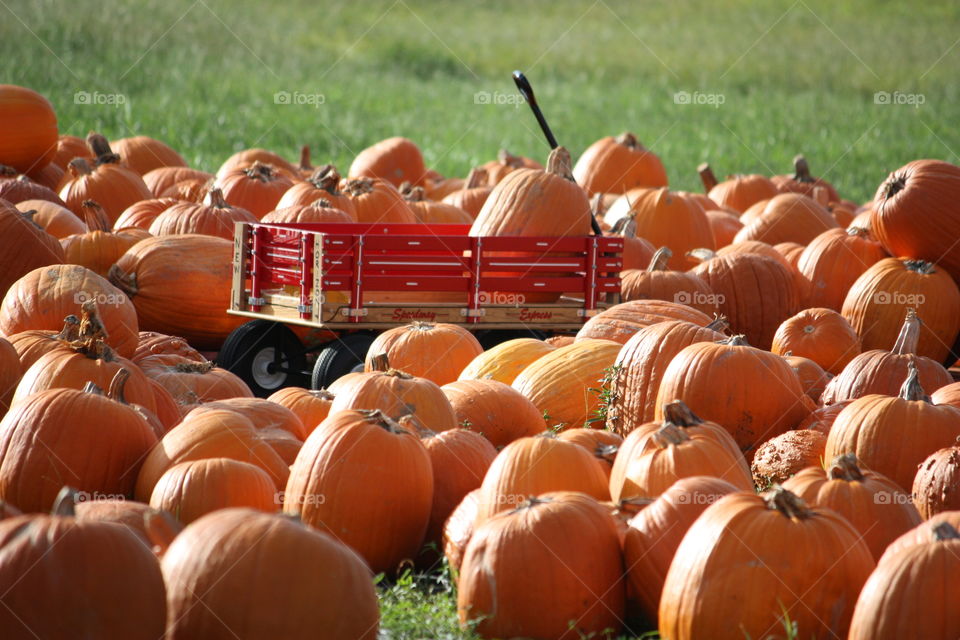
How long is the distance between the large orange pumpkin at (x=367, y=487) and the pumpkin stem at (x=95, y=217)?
3.95 m

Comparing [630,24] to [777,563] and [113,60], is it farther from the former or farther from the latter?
[777,563]

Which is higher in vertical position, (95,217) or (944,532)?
(95,217)

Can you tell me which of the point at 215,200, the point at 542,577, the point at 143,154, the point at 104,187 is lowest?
the point at 542,577

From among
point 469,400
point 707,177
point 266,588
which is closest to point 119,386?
point 469,400

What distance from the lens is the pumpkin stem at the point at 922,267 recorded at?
7176 mm

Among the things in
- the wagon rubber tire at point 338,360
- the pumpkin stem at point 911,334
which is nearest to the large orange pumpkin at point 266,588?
the wagon rubber tire at point 338,360

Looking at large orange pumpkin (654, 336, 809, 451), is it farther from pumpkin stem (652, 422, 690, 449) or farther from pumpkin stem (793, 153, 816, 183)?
pumpkin stem (793, 153, 816, 183)

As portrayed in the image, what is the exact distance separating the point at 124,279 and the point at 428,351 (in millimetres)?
2122

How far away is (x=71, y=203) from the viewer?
870 centimetres

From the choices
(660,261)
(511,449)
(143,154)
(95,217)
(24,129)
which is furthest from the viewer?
(143,154)

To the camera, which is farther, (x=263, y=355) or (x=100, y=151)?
(x=100, y=151)

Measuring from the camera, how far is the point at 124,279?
683 cm

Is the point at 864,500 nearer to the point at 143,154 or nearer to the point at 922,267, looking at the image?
the point at 922,267

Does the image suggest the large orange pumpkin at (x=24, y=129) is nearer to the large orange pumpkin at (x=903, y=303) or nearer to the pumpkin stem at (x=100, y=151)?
the pumpkin stem at (x=100, y=151)
